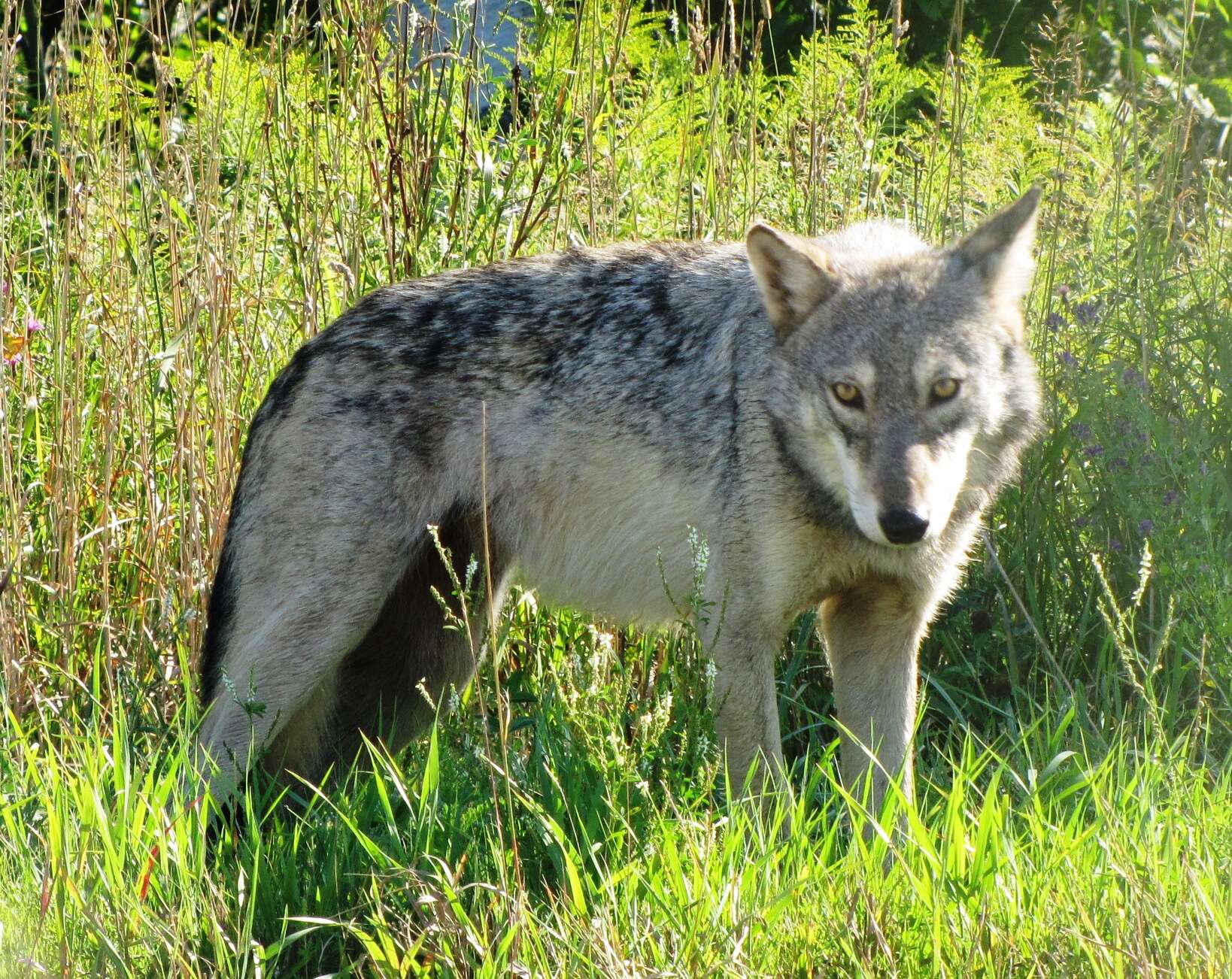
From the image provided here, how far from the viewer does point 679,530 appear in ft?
13.5

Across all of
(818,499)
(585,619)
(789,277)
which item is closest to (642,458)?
(818,499)

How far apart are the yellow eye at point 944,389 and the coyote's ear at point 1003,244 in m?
0.43

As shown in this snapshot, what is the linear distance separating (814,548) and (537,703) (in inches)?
47.6

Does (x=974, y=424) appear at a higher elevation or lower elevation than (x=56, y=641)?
higher

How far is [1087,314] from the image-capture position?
4.92 meters

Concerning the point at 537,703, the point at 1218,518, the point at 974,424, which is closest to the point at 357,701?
the point at 537,703

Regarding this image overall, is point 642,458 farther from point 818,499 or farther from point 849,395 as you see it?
point 849,395

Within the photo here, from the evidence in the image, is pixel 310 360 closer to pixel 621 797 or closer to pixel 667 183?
pixel 621 797

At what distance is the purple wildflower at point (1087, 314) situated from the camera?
16.0 ft

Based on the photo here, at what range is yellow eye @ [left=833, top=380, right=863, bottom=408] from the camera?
142 inches

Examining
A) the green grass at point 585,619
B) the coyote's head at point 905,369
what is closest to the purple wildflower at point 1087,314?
the green grass at point 585,619

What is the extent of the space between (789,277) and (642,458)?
725 millimetres

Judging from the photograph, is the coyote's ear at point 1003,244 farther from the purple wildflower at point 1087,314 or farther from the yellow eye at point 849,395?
the purple wildflower at point 1087,314

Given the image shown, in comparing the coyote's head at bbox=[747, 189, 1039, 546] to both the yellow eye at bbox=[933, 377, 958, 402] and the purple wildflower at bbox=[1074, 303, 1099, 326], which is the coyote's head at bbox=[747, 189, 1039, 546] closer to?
the yellow eye at bbox=[933, 377, 958, 402]
